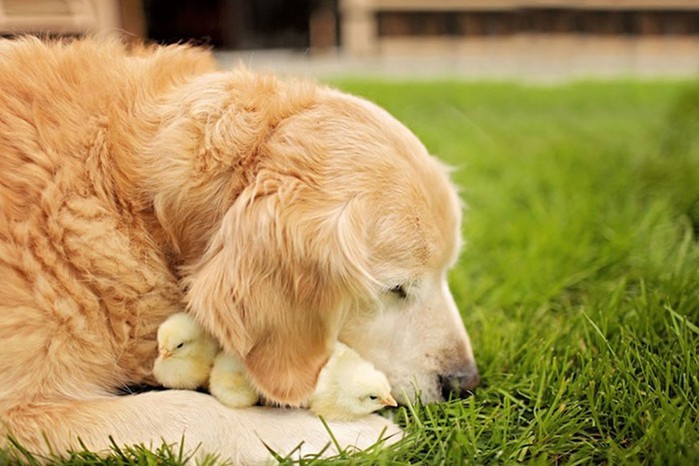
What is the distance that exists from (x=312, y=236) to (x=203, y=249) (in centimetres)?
33

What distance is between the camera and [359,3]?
13.0m

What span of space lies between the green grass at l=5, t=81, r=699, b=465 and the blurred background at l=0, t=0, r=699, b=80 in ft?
24.0

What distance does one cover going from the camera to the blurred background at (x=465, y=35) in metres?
12.6

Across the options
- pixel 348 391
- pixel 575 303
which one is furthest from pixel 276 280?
pixel 575 303

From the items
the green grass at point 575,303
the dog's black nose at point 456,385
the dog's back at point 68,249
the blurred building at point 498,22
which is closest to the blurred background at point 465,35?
the blurred building at point 498,22

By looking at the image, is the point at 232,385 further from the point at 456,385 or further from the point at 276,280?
the point at 456,385

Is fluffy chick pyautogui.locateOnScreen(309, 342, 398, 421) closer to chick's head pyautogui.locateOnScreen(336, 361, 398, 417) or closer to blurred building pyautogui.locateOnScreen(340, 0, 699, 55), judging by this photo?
chick's head pyautogui.locateOnScreen(336, 361, 398, 417)

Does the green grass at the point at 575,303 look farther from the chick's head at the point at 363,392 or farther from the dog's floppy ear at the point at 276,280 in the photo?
the dog's floppy ear at the point at 276,280

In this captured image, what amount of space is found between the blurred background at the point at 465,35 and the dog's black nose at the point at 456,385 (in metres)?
10.5

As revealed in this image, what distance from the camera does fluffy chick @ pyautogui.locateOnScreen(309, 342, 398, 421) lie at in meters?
1.77

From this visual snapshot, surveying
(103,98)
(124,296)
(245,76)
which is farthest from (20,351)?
(245,76)

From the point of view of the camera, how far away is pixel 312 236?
67.7 inches

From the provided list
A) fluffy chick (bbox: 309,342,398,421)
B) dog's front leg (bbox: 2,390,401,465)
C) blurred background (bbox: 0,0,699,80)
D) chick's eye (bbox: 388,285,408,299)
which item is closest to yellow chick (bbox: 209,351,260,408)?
dog's front leg (bbox: 2,390,401,465)

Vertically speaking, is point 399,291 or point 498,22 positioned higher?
point 498,22
